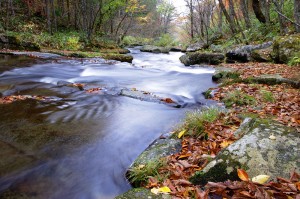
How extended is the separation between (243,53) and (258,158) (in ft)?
37.5

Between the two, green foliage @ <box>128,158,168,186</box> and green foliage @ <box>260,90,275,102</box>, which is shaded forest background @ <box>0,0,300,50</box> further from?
green foliage @ <box>128,158,168,186</box>

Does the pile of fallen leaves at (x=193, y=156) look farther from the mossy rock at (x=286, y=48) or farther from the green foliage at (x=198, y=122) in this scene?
the mossy rock at (x=286, y=48)

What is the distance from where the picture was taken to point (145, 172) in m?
3.07

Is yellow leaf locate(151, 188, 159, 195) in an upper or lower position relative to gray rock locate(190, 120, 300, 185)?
lower

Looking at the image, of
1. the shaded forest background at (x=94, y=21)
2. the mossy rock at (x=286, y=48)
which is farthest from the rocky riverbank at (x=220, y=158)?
the shaded forest background at (x=94, y=21)

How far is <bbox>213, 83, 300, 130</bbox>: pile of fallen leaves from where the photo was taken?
4145 millimetres

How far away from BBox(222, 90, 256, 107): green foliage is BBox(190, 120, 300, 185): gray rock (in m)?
2.83

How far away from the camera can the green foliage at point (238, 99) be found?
569 cm

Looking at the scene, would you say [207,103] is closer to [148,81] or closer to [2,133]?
[148,81]

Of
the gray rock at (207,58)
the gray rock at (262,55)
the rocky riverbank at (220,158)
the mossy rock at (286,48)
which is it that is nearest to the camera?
the rocky riverbank at (220,158)

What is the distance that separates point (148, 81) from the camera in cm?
966

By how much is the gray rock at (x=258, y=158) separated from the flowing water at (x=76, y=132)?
3.64ft

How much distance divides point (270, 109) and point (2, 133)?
4.84 m

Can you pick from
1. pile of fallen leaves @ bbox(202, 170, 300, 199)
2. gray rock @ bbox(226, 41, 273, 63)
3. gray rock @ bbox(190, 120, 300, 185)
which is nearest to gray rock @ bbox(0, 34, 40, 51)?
gray rock @ bbox(226, 41, 273, 63)
